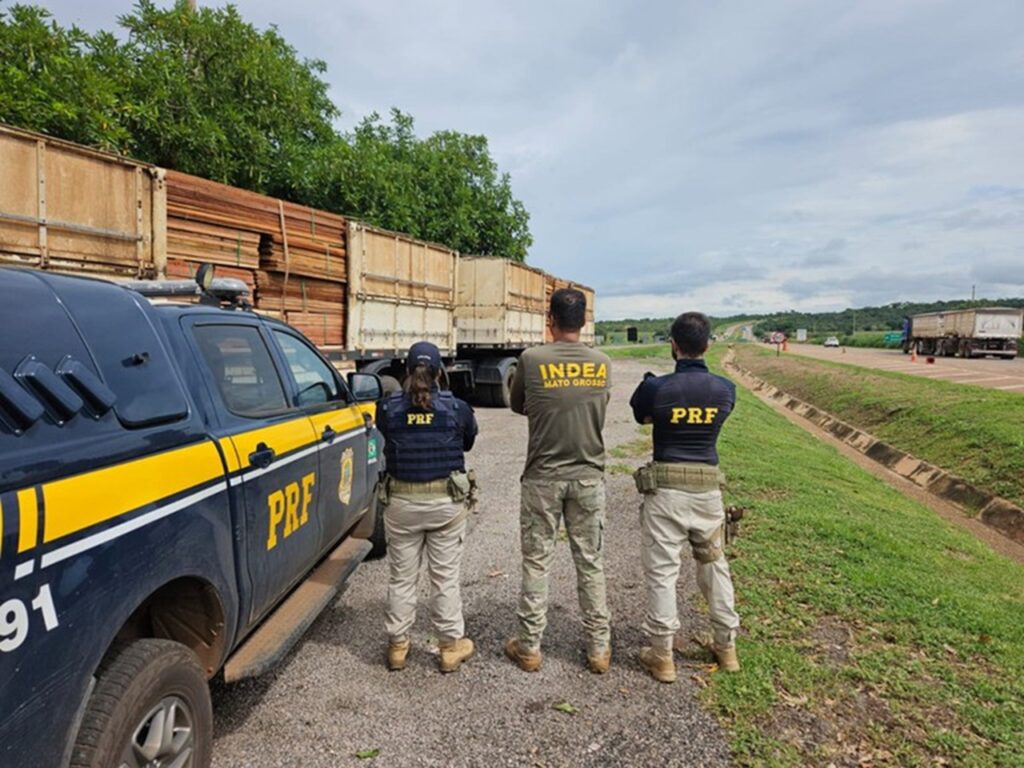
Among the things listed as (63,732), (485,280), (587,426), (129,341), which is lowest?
(63,732)

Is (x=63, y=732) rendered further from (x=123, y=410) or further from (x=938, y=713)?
(x=938, y=713)

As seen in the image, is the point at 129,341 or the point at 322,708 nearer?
the point at 129,341

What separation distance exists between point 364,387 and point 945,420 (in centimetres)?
1339

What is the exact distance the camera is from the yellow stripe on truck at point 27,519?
136 cm

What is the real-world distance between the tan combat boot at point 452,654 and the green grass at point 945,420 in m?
9.16

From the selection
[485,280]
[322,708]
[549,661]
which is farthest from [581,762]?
[485,280]

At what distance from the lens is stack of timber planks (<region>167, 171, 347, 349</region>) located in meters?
6.39

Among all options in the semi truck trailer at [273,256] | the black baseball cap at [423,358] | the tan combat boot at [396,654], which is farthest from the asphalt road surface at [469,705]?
the semi truck trailer at [273,256]

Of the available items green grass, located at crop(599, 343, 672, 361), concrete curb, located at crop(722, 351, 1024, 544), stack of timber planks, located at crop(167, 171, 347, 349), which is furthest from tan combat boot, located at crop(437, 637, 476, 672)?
green grass, located at crop(599, 343, 672, 361)

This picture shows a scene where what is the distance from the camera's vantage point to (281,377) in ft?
10.5

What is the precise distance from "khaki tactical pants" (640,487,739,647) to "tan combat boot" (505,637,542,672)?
60cm

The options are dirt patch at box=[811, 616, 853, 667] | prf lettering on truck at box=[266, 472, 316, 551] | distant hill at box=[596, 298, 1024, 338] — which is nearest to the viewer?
prf lettering on truck at box=[266, 472, 316, 551]

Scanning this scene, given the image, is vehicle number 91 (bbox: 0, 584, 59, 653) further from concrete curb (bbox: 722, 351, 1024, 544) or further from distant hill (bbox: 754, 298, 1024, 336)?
distant hill (bbox: 754, 298, 1024, 336)

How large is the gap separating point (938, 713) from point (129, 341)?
3816 millimetres
